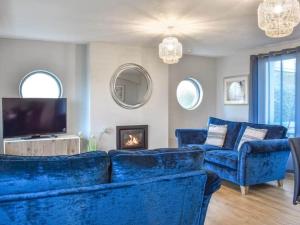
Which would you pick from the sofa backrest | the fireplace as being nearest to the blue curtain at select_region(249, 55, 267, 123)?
the fireplace

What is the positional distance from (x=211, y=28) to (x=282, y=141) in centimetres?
200

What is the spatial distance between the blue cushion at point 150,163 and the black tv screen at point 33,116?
332 centimetres

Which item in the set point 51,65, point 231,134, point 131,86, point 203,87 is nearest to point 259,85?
point 231,134

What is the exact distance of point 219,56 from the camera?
6.84 metres

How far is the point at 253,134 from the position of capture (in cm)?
439

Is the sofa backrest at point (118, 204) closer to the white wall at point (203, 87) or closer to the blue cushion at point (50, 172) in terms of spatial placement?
the blue cushion at point (50, 172)

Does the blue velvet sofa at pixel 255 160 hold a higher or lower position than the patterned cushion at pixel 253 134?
lower

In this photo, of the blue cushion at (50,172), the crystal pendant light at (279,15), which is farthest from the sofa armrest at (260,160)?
the blue cushion at (50,172)

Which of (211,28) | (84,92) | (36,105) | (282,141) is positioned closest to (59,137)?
(36,105)

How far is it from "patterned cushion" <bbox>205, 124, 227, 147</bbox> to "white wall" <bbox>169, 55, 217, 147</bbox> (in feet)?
4.67

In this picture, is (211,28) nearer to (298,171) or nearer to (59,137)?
(298,171)

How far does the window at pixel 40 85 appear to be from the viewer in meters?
5.11

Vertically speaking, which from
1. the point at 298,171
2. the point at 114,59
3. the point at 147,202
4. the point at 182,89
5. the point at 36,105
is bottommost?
the point at 147,202

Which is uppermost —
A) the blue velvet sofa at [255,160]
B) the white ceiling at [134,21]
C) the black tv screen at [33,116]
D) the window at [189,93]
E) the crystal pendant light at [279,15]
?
the white ceiling at [134,21]
